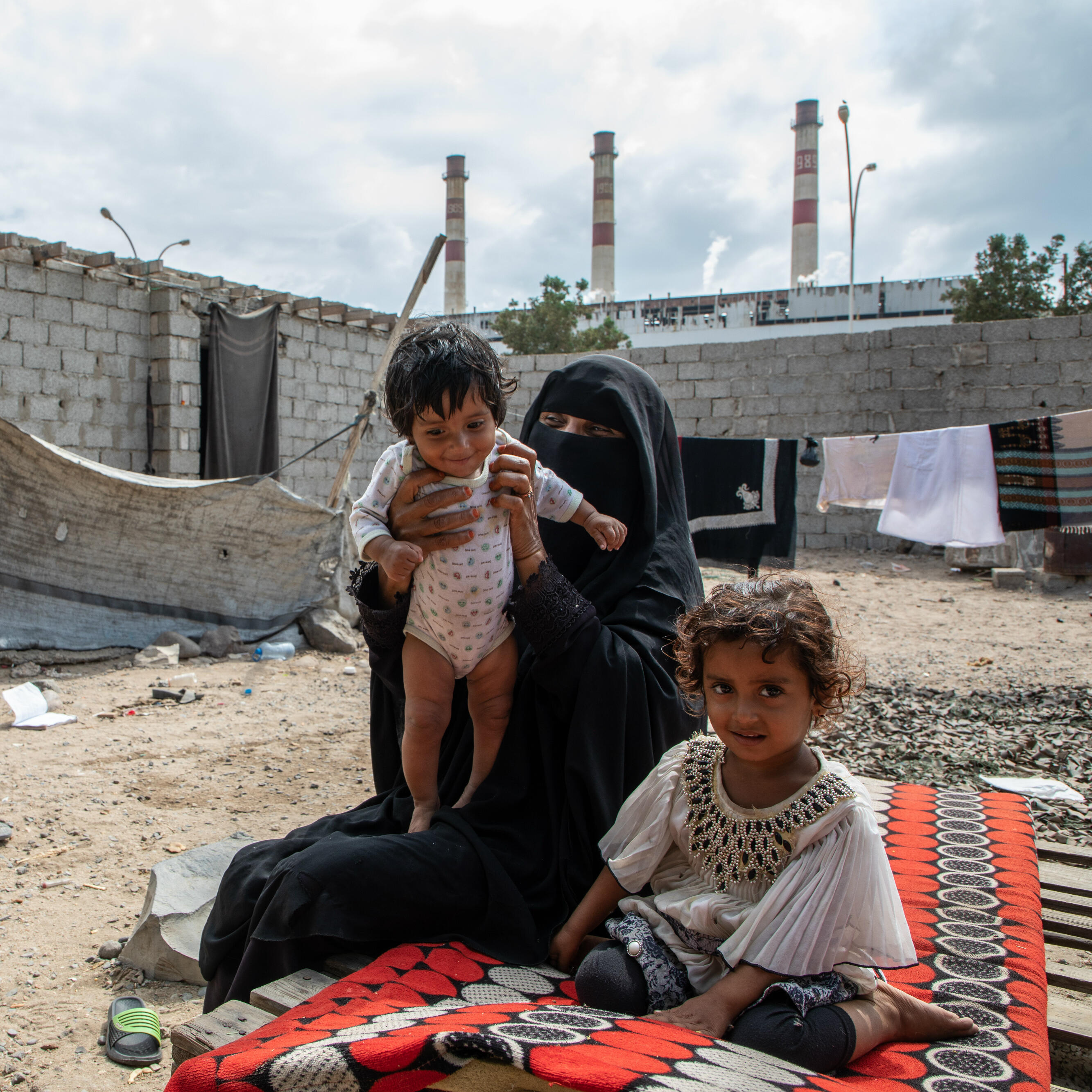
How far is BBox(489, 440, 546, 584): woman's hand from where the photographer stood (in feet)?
6.60

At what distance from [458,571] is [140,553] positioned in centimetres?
514

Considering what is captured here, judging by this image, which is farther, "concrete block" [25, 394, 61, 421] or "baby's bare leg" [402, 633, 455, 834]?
"concrete block" [25, 394, 61, 421]

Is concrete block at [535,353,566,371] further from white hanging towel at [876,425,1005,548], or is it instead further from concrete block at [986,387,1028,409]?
white hanging towel at [876,425,1005,548]

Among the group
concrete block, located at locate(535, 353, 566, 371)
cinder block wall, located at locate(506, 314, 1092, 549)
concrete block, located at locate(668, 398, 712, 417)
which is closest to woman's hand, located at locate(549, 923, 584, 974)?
cinder block wall, located at locate(506, 314, 1092, 549)

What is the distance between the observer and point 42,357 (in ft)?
28.0

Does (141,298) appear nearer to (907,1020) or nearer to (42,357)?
(42,357)

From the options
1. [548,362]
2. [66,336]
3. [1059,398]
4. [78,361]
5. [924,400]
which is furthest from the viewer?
[548,362]

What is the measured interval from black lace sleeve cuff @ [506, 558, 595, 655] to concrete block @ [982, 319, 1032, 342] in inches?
361

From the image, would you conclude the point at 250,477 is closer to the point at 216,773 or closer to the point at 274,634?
the point at 274,634

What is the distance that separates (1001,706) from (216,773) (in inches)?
164

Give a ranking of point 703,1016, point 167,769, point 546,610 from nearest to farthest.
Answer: point 703,1016 → point 546,610 → point 167,769

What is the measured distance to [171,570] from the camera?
6.67 m

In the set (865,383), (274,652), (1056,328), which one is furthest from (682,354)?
(274,652)

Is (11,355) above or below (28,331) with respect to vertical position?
below
